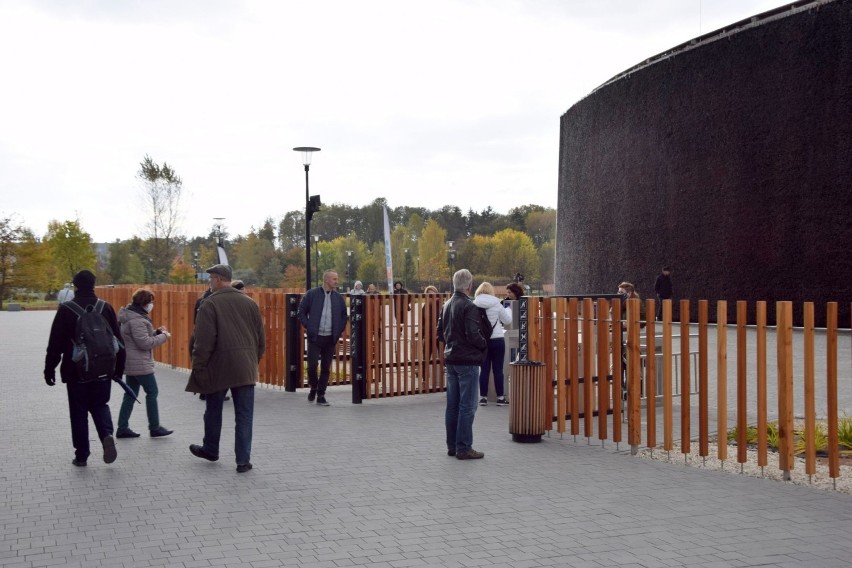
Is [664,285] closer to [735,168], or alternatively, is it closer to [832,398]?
[735,168]

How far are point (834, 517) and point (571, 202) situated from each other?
109 feet

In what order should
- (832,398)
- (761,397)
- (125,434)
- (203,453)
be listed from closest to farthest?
(832,398) < (761,397) < (203,453) < (125,434)

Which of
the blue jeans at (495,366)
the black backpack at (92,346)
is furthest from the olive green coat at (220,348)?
the blue jeans at (495,366)

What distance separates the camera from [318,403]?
1229 cm

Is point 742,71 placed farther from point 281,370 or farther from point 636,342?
point 636,342

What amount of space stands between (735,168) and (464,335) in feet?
69.7

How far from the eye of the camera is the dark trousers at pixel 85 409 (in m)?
7.94

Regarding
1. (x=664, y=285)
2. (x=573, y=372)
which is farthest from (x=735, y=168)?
(x=573, y=372)

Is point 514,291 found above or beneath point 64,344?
above

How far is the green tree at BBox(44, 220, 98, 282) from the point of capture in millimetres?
68625

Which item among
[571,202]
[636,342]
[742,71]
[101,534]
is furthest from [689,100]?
[101,534]

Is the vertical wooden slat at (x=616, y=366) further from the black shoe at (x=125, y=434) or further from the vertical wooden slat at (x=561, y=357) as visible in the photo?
the black shoe at (x=125, y=434)

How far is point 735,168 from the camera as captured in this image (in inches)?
1075

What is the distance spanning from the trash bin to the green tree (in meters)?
65.0
